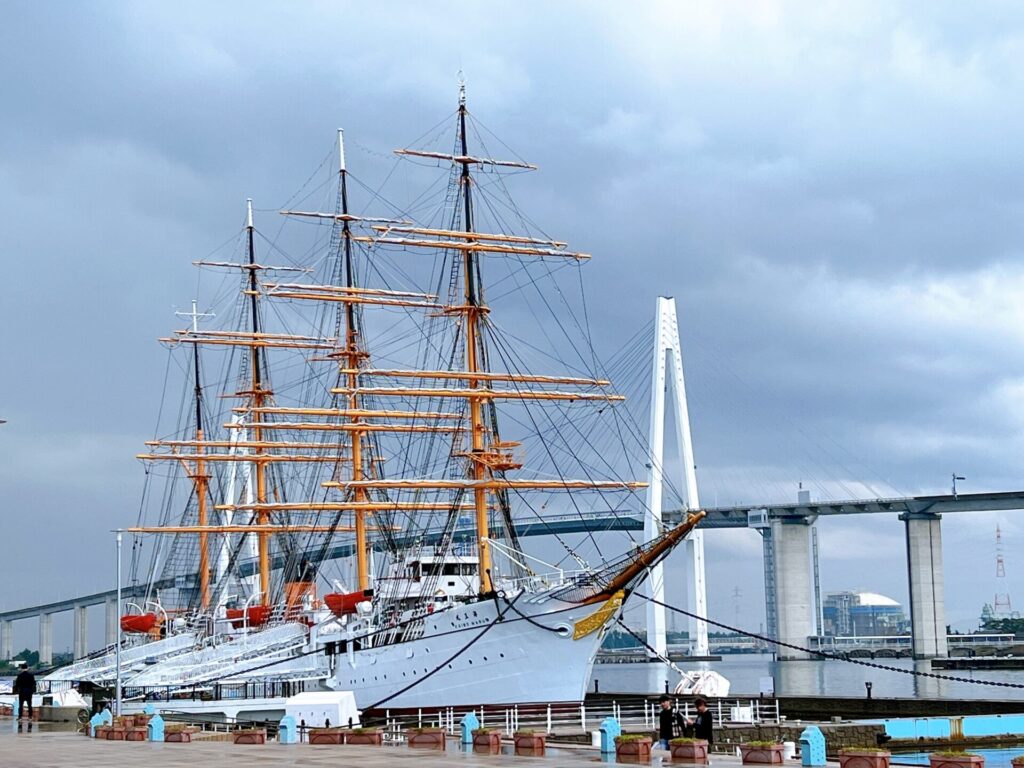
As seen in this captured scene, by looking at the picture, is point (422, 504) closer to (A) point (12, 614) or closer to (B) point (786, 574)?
(B) point (786, 574)

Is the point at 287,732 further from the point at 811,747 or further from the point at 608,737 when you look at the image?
the point at 811,747

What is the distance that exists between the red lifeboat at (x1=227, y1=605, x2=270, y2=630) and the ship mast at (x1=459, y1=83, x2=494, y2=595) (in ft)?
43.1

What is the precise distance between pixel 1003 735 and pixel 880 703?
11.3m

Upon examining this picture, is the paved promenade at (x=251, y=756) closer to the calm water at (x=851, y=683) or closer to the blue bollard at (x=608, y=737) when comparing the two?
the blue bollard at (x=608, y=737)

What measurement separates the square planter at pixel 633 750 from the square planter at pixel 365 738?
7064 millimetres

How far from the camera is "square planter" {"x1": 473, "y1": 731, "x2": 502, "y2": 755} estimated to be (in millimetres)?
26625

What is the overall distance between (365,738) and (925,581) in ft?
307

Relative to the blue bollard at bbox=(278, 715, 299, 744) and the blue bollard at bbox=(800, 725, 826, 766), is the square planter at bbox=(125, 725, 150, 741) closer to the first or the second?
the blue bollard at bbox=(278, 715, 299, 744)

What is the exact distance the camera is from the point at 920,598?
385ft

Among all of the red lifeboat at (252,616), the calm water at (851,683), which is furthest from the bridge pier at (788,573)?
the red lifeboat at (252,616)

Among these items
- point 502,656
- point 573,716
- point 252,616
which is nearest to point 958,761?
point 573,716

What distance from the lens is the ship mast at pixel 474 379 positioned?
5038 cm

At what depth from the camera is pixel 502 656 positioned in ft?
152

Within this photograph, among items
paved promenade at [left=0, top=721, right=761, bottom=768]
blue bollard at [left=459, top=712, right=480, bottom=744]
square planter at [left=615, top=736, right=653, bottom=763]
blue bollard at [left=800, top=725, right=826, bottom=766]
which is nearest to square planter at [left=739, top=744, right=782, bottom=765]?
paved promenade at [left=0, top=721, right=761, bottom=768]
